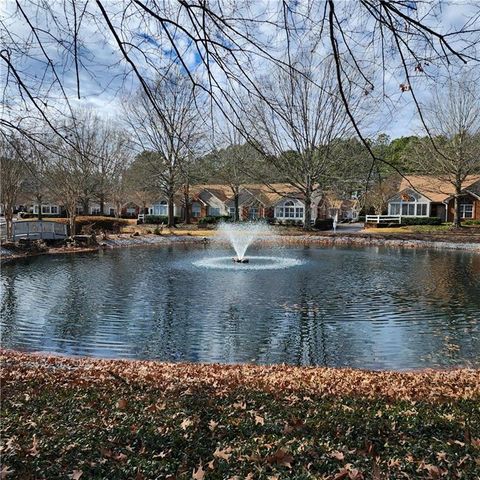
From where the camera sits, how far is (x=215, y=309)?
11734 millimetres

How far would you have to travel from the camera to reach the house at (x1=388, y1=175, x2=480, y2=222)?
46.7 meters

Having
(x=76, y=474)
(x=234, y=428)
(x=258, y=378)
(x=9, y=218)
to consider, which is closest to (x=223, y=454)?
(x=234, y=428)

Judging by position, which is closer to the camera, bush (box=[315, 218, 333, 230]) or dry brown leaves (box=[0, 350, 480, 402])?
dry brown leaves (box=[0, 350, 480, 402])

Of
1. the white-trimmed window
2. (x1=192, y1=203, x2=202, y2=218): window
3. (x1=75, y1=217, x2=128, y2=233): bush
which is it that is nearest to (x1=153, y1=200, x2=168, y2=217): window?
(x1=192, y1=203, x2=202, y2=218): window

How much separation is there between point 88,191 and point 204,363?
45.4m

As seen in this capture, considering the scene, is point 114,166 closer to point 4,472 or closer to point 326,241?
point 326,241

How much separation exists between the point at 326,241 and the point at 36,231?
2018cm

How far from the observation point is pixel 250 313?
11312 millimetres

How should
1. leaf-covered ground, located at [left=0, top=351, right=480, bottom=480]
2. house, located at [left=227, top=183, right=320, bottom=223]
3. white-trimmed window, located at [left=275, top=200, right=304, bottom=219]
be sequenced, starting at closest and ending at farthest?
leaf-covered ground, located at [left=0, top=351, right=480, bottom=480] → house, located at [left=227, top=183, right=320, bottom=223] → white-trimmed window, located at [left=275, top=200, right=304, bottom=219]

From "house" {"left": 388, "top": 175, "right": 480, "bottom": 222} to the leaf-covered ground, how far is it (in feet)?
143

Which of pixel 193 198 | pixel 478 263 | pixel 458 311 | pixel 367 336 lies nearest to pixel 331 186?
pixel 478 263

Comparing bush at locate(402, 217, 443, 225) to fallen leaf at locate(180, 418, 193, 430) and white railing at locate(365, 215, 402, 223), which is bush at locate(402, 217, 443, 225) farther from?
fallen leaf at locate(180, 418, 193, 430)

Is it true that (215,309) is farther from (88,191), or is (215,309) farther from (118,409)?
(88,191)

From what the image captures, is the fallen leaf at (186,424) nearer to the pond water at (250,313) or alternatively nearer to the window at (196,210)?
the pond water at (250,313)
